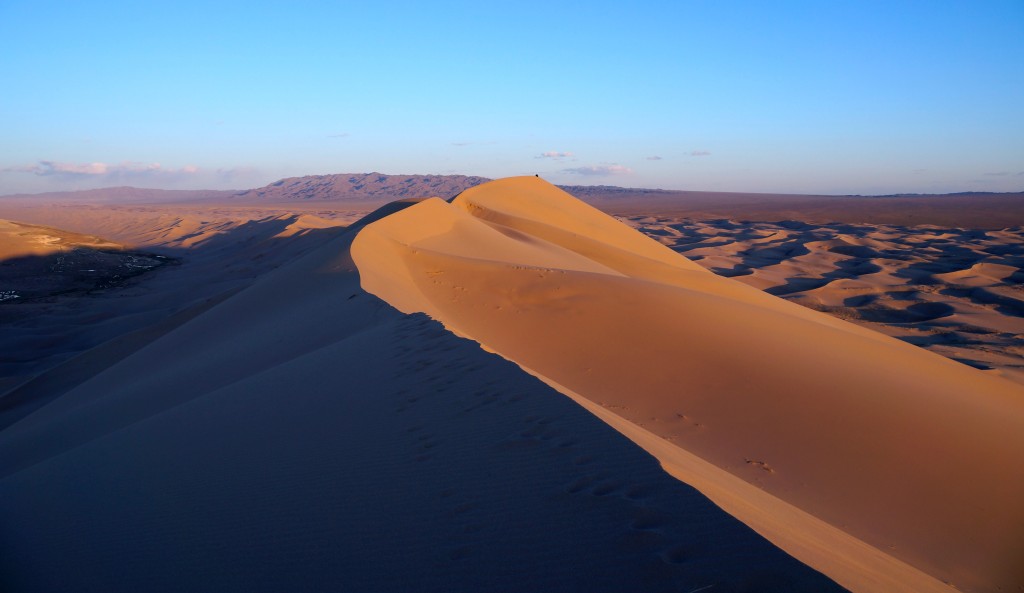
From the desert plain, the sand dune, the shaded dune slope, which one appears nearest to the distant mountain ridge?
the sand dune

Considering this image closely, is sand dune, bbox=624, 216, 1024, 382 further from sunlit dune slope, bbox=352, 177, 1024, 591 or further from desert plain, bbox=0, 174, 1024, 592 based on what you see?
sunlit dune slope, bbox=352, 177, 1024, 591

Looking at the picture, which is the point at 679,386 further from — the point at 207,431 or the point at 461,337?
the point at 207,431

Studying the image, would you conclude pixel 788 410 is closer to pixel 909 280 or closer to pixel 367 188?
pixel 909 280

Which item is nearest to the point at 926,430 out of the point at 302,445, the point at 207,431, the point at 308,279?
the point at 302,445

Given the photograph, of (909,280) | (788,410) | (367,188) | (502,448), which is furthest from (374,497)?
(367,188)

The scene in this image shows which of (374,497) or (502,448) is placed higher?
(502,448)

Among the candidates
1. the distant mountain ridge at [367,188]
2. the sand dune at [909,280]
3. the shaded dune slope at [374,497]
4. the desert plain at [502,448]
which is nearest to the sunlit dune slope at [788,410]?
the desert plain at [502,448]
